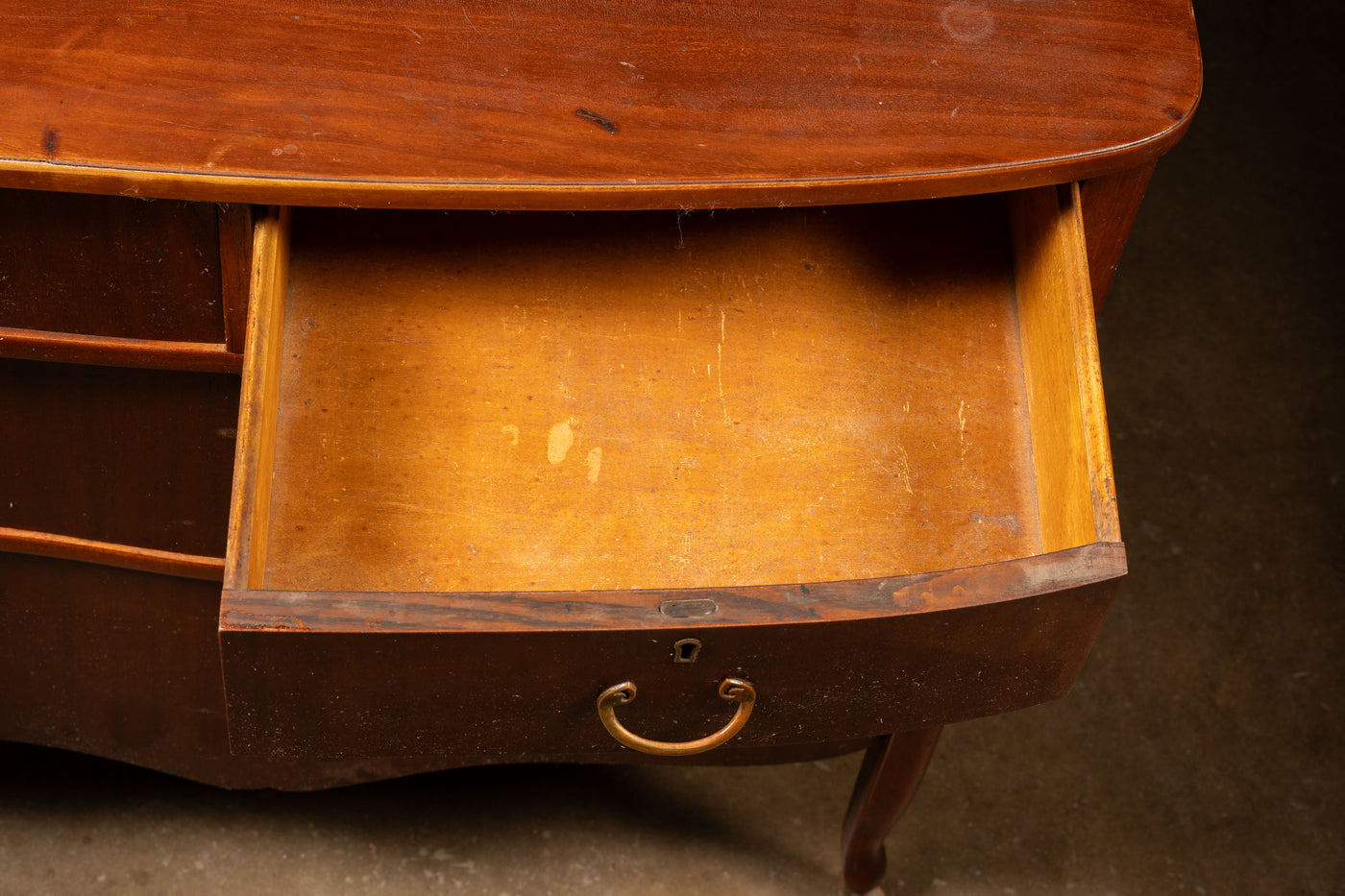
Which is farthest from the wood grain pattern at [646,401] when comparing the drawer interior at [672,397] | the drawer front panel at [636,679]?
the drawer front panel at [636,679]

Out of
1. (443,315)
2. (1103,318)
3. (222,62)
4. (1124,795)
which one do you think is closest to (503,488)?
(443,315)

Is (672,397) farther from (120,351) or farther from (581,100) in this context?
(120,351)

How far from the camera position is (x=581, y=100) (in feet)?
2.84

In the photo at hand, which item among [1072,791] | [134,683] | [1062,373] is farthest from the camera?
[1072,791]

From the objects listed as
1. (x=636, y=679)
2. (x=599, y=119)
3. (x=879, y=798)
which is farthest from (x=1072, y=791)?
(x=599, y=119)

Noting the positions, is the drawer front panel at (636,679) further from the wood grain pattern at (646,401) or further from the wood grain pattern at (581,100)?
the wood grain pattern at (581,100)

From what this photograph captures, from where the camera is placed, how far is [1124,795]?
1353 mm

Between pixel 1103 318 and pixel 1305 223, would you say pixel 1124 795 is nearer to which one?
pixel 1103 318

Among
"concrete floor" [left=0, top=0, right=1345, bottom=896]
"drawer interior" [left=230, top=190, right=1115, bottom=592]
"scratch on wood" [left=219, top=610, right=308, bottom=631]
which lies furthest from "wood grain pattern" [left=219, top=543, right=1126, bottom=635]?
"concrete floor" [left=0, top=0, right=1345, bottom=896]

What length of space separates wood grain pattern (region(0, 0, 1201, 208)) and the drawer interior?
0.08 m

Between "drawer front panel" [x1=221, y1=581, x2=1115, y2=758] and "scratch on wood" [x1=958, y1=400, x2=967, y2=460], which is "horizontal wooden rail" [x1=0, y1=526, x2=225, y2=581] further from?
"scratch on wood" [x1=958, y1=400, x2=967, y2=460]

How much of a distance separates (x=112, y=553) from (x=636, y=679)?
46cm

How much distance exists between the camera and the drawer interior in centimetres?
91

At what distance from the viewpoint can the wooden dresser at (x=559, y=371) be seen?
30.0 inches
